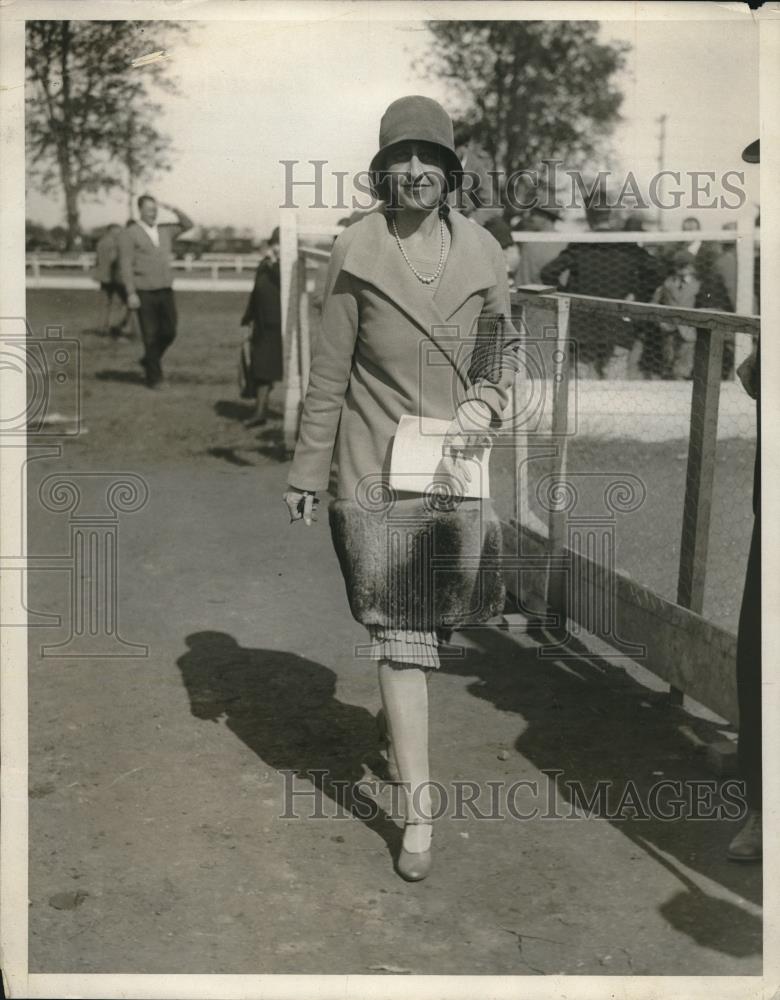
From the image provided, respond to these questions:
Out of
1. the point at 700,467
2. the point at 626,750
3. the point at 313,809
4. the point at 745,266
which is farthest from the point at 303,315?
the point at 313,809

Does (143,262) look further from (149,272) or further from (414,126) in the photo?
(414,126)

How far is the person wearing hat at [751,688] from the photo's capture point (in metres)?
4.12

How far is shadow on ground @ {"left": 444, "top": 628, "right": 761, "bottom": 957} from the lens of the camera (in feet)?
12.8

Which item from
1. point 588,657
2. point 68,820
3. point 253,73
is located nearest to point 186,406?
point 253,73

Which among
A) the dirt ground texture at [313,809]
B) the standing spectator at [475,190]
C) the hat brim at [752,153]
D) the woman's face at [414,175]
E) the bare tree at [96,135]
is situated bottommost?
the dirt ground texture at [313,809]

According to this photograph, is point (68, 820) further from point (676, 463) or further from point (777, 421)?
point (676, 463)

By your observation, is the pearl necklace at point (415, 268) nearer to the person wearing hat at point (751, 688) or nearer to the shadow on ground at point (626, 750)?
the person wearing hat at point (751, 688)

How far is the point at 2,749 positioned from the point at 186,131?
14.0 meters

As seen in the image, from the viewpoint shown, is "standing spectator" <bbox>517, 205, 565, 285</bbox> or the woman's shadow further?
"standing spectator" <bbox>517, 205, 565, 285</bbox>
